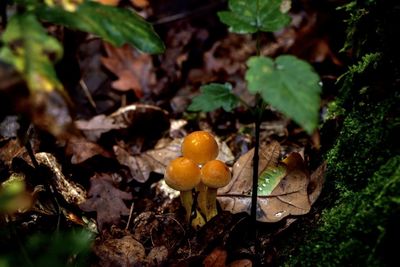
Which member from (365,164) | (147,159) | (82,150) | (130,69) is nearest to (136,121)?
(147,159)

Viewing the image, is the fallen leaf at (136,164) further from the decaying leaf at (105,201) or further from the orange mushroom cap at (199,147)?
the orange mushroom cap at (199,147)

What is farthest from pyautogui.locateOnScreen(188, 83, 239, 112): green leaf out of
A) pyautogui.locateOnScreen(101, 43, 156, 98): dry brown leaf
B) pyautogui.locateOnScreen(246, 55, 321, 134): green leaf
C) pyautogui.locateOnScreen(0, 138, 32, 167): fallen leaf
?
pyautogui.locateOnScreen(101, 43, 156, 98): dry brown leaf

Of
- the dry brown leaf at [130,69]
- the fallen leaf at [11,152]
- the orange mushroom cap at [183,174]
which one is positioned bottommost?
the dry brown leaf at [130,69]

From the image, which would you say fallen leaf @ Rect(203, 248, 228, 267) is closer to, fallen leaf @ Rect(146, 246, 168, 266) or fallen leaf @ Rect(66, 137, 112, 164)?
fallen leaf @ Rect(146, 246, 168, 266)

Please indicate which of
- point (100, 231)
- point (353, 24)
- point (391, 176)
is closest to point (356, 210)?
point (391, 176)

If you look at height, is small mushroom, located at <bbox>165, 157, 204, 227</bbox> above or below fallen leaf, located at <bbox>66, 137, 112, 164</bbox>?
above

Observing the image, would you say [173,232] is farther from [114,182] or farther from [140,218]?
[114,182]

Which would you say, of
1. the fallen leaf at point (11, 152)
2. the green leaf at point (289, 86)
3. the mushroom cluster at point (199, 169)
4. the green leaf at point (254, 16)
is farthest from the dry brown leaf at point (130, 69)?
the green leaf at point (289, 86)
